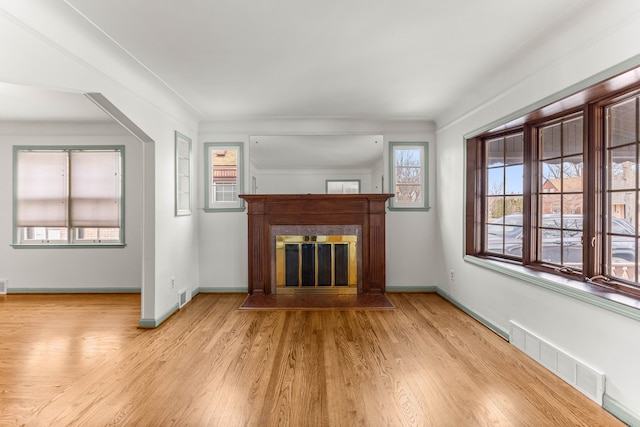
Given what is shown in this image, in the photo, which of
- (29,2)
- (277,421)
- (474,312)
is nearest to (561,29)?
(474,312)

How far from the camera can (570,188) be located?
2.68 m

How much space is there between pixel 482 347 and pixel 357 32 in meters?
2.89

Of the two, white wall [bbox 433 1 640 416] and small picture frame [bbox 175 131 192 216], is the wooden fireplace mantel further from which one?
→ white wall [bbox 433 1 640 416]

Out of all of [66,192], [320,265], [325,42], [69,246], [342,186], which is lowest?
[320,265]

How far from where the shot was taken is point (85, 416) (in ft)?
6.48

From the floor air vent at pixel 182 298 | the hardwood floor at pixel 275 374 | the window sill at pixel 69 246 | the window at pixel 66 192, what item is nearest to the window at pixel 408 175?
the hardwood floor at pixel 275 374

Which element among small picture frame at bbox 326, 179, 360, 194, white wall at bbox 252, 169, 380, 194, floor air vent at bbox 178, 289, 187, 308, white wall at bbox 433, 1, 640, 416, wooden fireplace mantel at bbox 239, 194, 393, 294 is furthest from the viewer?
small picture frame at bbox 326, 179, 360, 194

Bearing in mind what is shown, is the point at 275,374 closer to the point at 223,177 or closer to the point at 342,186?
the point at 223,177

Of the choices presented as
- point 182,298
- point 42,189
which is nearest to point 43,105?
point 42,189

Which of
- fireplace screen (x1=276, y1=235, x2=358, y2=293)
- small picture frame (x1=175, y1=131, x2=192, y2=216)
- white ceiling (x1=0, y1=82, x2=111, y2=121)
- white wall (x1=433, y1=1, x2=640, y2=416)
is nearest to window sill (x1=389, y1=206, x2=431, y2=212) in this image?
white wall (x1=433, y1=1, x2=640, y2=416)

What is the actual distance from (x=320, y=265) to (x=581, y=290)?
3.06 meters

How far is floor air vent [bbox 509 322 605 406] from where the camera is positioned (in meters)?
2.11

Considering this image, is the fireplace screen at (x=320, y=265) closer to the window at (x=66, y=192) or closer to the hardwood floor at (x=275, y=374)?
the hardwood floor at (x=275, y=374)

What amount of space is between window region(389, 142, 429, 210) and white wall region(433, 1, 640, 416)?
71 cm
